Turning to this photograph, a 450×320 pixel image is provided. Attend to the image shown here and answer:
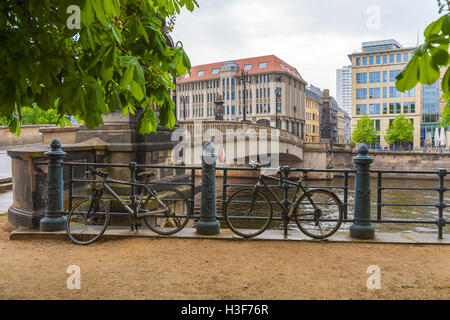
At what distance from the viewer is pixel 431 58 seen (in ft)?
5.03

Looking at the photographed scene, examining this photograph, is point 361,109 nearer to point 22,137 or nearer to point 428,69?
point 22,137

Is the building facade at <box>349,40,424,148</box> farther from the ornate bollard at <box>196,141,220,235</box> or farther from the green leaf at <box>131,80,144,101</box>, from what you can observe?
the green leaf at <box>131,80,144,101</box>

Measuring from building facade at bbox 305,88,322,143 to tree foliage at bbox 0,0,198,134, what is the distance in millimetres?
78068

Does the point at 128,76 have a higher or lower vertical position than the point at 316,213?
higher

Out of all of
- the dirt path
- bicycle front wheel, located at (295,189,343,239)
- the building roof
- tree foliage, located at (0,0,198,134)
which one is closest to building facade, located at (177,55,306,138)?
the building roof

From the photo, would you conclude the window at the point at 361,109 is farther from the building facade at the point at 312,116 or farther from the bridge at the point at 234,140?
the bridge at the point at 234,140

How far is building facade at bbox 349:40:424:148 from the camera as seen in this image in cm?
5628

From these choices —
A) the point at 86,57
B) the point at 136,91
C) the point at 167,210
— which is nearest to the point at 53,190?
the point at 167,210

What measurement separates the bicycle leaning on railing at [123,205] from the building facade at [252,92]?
56115 millimetres

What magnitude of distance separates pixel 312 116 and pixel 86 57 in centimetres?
8428

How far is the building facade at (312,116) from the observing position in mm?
80812

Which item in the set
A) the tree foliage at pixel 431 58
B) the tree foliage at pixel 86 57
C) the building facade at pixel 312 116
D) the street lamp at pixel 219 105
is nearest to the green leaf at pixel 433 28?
the tree foliage at pixel 431 58

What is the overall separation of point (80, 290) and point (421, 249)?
12.7ft
